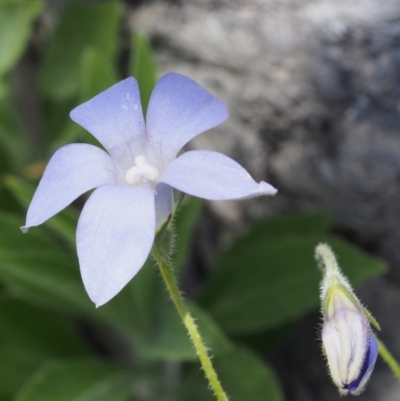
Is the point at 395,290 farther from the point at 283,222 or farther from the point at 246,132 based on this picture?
the point at 246,132

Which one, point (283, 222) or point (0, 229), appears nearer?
point (0, 229)

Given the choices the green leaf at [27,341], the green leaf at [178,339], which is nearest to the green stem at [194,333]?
the green leaf at [178,339]

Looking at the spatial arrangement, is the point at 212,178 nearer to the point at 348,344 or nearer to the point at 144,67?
the point at 348,344

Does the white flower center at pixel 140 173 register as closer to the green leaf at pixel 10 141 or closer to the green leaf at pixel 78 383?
the green leaf at pixel 78 383

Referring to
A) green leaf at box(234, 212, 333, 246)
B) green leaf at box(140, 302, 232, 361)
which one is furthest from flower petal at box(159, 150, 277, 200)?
green leaf at box(234, 212, 333, 246)

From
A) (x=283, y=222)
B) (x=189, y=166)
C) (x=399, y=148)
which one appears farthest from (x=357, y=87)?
(x=189, y=166)

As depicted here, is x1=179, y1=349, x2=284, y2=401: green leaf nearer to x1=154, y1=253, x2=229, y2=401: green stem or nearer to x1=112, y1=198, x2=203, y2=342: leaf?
x1=112, y1=198, x2=203, y2=342: leaf

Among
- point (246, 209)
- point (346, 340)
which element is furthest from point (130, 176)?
point (246, 209)
